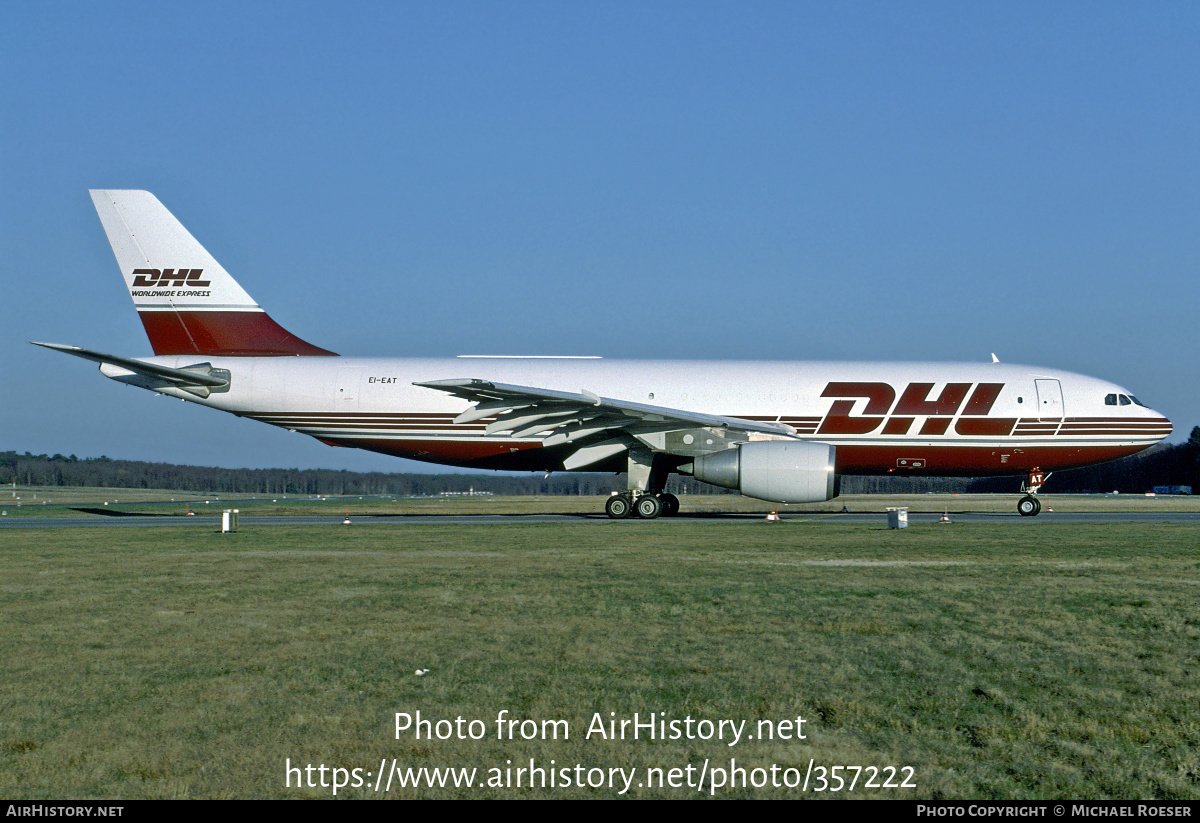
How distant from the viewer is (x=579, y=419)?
74.7 ft

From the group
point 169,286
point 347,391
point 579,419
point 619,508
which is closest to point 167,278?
point 169,286

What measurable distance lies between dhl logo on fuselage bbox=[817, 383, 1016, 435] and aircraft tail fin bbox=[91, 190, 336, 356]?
589 inches

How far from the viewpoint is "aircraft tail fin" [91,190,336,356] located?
2592 centimetres

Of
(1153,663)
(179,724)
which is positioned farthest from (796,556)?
(179,724)

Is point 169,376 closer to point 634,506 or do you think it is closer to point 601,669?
point 634,506

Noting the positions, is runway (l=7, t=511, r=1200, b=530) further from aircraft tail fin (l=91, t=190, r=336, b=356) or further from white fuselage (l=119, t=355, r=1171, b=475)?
aircraft tail fin (l=91, t=190, r=336, b=356)

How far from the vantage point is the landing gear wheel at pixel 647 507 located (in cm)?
2377

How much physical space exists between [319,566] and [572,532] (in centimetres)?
732

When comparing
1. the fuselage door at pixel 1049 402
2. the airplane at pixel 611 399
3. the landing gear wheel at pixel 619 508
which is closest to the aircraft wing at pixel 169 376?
the airplane at pixel 611 399

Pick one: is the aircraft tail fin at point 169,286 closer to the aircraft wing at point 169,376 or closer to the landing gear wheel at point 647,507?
the aircraft wing at point 169,376

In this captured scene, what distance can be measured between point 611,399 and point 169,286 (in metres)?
12.3

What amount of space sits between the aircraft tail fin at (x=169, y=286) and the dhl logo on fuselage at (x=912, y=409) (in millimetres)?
14954

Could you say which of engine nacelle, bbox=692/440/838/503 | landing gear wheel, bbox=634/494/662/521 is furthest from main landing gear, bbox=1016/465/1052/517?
landing gear wheel, bbox=634/494/662/521

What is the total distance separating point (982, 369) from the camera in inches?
992
